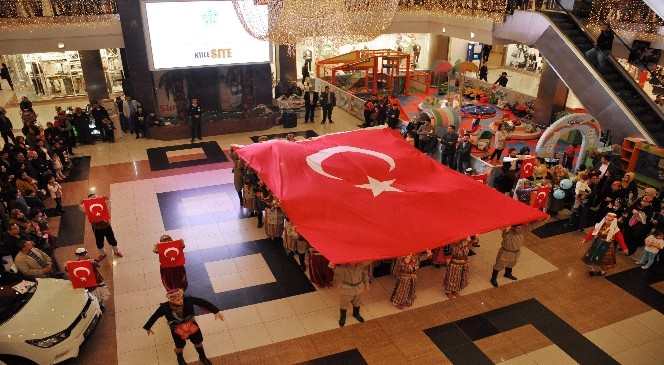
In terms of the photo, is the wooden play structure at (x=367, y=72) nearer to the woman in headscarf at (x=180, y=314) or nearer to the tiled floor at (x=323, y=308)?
the tiled floor at (x=323, y=308)

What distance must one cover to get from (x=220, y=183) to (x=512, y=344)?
25.9 feet

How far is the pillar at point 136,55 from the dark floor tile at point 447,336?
12815mm

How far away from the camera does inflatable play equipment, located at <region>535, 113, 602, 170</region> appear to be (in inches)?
457

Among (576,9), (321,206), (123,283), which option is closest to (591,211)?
(321,206)

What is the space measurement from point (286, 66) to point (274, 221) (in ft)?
44.1

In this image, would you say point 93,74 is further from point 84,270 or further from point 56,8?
point 84,270

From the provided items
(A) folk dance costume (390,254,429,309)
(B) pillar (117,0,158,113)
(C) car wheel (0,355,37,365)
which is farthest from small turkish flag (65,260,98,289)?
(B) pillar (117,0,158,113)

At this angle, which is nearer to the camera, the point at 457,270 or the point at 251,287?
the point at 457,270

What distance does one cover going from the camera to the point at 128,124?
51.8ft

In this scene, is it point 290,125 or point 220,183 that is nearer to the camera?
point 220,183

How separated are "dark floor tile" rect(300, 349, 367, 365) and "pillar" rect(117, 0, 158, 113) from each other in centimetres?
1238

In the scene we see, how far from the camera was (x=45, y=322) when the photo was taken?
20.2 ft

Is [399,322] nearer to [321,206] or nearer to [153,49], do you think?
[321,206]

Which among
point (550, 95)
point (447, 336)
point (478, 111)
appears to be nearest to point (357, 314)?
point (447, 336)
